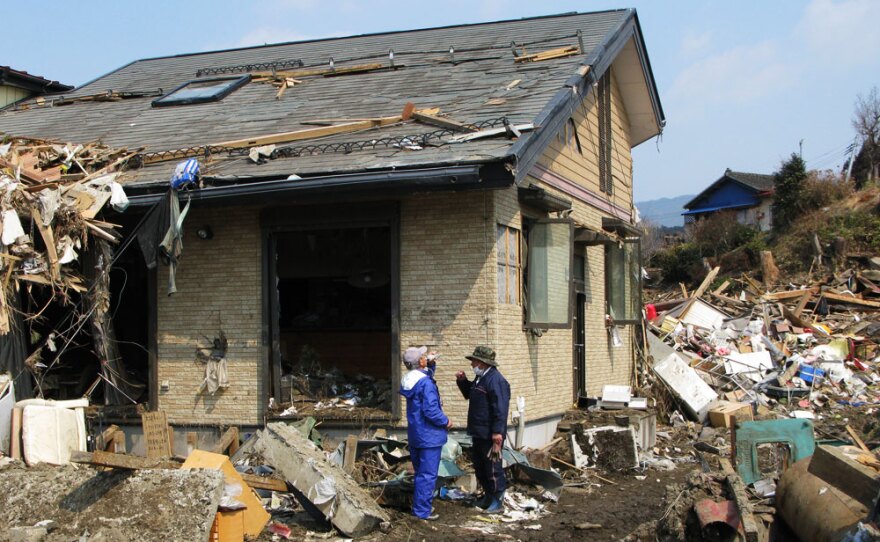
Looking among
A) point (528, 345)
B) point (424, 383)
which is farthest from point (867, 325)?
point (424, 383)

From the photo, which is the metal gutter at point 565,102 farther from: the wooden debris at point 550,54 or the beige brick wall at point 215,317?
the beige brick wall at point 215,317

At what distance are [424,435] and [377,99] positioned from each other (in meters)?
7.11

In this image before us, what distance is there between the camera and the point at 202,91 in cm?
1747

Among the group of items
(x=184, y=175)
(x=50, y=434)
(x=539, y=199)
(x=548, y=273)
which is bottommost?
(x=50, y=434)

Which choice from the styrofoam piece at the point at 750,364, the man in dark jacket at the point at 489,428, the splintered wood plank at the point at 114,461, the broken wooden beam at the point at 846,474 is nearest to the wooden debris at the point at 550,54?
the man in dark jacket at the point at 489,428

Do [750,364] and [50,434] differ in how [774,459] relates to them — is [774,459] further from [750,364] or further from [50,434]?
[750,364]

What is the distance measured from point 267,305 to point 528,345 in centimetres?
362

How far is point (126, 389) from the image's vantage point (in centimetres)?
1345

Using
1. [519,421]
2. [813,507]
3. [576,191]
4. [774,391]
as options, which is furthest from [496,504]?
[774,391]

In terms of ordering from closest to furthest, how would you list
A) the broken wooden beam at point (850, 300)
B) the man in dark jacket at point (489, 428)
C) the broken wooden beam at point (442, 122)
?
the man in dark jacket at point (489, 428) < the broken wooden beam at point (442, 122) < the broken wooden beam at point (850, 300)

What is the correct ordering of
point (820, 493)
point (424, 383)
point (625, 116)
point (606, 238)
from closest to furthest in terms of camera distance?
point (820, 493) < point (424, 383) < point (606, 238) < point (625, 116)

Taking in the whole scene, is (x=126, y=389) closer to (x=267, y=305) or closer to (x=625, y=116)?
(x=267, y=305)

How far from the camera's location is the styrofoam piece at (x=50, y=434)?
11.4 meters

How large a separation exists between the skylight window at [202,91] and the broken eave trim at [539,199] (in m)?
6.75
